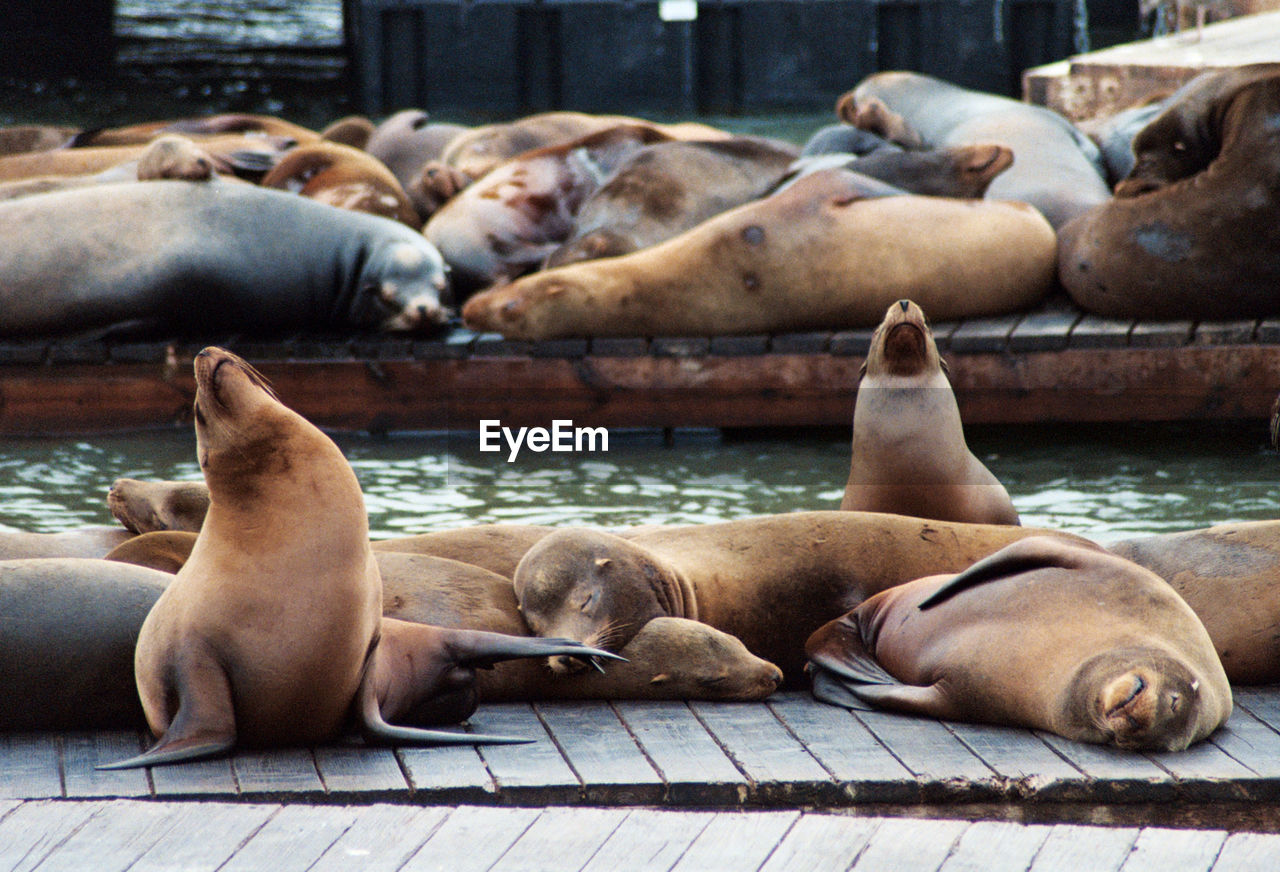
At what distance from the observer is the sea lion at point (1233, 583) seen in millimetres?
3479

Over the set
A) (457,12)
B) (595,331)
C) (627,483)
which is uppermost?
(457,12)

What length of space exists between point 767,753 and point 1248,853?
3.14 feet

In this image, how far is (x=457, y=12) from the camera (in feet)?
60.8

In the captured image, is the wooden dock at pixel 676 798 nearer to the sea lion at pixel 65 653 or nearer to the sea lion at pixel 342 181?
the sea lion at pixel 65 653

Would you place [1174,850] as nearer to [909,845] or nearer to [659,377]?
[909,845]

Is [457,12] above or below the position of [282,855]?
above

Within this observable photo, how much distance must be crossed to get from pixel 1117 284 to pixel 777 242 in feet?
4.49

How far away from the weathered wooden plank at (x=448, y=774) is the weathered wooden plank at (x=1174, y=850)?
3.53 feet

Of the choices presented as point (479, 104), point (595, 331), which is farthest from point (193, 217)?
point (479, 104)

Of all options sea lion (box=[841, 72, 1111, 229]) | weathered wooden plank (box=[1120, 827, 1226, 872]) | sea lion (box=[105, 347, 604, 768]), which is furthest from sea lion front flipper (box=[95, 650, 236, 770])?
sea lion (box=[841, 72, 1111, 229])

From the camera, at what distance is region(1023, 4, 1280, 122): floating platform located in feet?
35.8

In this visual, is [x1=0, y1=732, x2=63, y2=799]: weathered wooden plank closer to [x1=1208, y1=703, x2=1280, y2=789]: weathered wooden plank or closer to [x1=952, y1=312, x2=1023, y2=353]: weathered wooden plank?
[x1=1208, y1=703, x2=1280, y2=789]: weathered wooden plank

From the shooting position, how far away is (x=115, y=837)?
2357mm

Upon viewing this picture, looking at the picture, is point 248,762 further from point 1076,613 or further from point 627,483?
point 627,483
